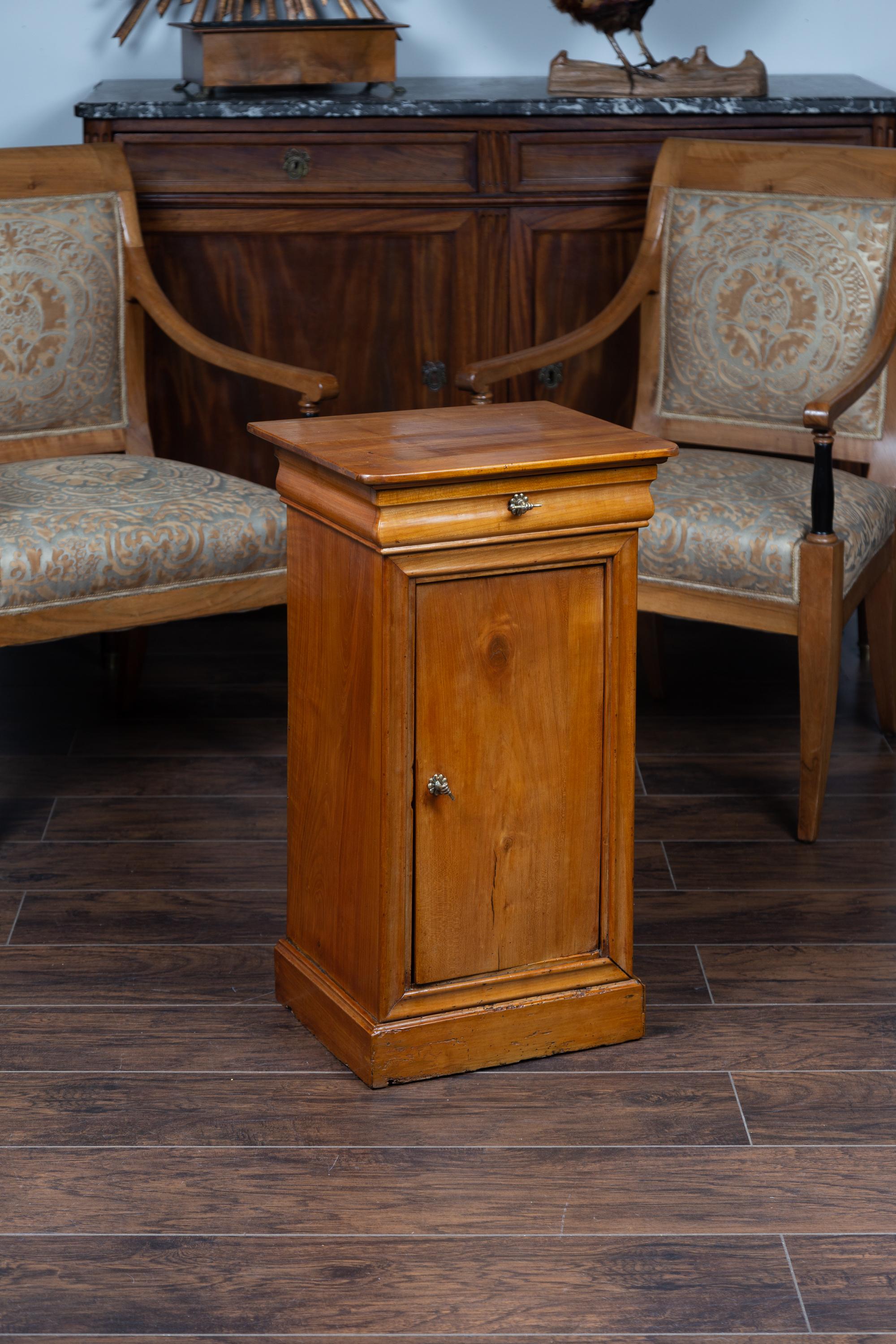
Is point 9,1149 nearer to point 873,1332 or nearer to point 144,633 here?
point 873,1332

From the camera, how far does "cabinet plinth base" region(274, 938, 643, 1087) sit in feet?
6.50

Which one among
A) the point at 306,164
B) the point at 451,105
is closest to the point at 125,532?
the point at 306,164

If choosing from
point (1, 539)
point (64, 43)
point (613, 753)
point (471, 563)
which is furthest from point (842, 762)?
point (64, 43)

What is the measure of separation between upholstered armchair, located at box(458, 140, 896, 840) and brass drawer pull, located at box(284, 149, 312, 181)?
0.64 m

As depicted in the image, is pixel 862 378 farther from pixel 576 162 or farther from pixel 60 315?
pixel 60 315

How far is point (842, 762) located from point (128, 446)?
1.47 m

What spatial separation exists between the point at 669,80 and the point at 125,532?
1565mm

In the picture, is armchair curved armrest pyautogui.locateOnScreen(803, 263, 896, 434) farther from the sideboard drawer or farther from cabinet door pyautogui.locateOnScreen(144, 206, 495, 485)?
cabinet door pyautogui.locateOnScreen(144, 206, 495, 485)

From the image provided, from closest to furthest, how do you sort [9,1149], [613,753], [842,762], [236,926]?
1. [9,1149]
2. [613,753]
3. [236,926]
4. [842,762]

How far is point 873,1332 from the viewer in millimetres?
1584

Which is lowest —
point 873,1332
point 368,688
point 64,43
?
point 873,1332

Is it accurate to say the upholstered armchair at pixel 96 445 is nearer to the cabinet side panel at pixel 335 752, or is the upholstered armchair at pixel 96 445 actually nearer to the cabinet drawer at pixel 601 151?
the cabinet side panel at pixel 335 752

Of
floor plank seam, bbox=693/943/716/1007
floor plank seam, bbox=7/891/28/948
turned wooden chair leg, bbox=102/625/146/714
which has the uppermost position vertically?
turned wooden chair leg, bbox=102/625/146/714

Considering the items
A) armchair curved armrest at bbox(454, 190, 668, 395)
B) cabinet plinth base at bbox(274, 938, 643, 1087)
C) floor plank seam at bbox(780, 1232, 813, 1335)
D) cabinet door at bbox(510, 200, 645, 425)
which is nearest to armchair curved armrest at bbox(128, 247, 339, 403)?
armchair curved armrest at bbox(454, 190, 668, 395)
